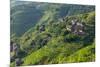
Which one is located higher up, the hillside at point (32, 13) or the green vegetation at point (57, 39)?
the hillside at point (32, 13)

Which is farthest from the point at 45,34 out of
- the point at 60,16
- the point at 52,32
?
the point at 60,16

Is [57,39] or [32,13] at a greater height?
A: [32,13]

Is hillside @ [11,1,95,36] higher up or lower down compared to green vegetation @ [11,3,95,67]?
higher up

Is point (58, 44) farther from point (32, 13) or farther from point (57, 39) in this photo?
point (32, 13)

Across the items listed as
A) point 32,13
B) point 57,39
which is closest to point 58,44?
point 57,39

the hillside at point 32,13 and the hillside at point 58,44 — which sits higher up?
the hillside at point 32,13

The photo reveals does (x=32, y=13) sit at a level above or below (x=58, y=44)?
above

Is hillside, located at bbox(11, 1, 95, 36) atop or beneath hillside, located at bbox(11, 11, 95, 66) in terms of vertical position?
atop

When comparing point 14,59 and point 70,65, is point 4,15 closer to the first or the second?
point 14,59
